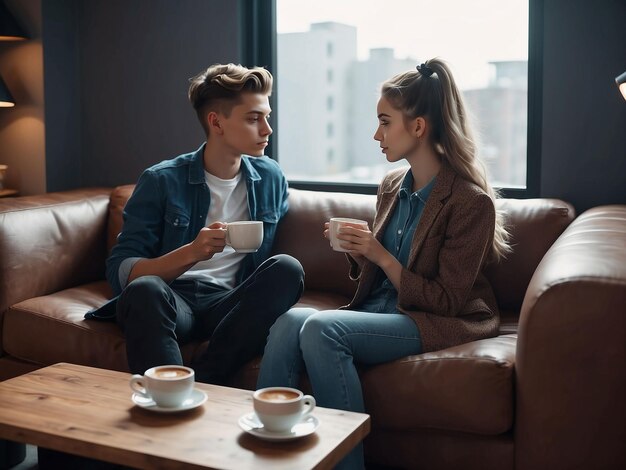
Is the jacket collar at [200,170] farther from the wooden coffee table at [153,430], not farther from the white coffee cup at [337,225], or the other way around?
the wooden coffee table at [153,430]

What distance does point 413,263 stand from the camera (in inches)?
90.1

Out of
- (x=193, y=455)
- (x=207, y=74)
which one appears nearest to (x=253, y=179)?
(x=207, y=74)

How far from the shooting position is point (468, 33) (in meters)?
3.11

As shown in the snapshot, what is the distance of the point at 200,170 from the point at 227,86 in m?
0.28

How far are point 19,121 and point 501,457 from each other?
2.61 metres

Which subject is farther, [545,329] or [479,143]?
[479,143]

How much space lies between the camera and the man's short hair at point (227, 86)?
2.66m

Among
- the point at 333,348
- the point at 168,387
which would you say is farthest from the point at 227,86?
the point at 168,387

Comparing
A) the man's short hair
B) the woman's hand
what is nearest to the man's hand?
the woman's hand

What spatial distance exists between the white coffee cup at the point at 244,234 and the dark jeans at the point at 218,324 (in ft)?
0.46

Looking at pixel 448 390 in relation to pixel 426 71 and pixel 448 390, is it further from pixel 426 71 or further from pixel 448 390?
pixel 426 71

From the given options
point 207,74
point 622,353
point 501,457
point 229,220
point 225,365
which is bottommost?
point 501,457

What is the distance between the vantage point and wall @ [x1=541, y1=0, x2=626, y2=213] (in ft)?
9.11

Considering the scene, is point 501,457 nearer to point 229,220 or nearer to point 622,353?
point 622,353
